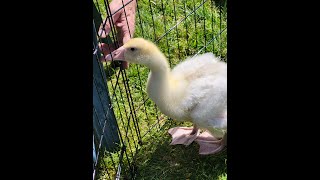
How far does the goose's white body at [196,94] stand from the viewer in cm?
211

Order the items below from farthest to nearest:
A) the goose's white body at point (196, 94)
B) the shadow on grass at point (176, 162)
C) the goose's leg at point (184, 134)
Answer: the goose's leg at point (184, 134)
the shadow on grass at point (176, 162)
the goose's white body at point (196, 94)

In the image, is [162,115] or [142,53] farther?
[162,115]

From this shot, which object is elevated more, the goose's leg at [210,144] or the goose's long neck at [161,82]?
the goose's long neck at [161,82]

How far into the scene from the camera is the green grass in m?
2.31

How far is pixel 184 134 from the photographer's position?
2422 millimetres

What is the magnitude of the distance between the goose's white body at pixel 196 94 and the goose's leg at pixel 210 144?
0.07 meters

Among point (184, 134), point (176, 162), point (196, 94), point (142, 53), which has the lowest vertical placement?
point (176, 162)

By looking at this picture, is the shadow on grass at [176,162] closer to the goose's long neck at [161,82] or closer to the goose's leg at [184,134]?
the goose's leg at [184,134]

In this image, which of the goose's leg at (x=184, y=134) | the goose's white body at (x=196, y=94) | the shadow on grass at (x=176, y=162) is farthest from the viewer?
the goose's leg at (x=184, y=134)

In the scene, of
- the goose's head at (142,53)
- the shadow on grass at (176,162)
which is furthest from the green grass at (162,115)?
the goose's head at (142,53)

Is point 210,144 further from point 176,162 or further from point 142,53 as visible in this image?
point 142,53

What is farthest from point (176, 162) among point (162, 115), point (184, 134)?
point (162, 115)

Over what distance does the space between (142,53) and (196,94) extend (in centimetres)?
32
